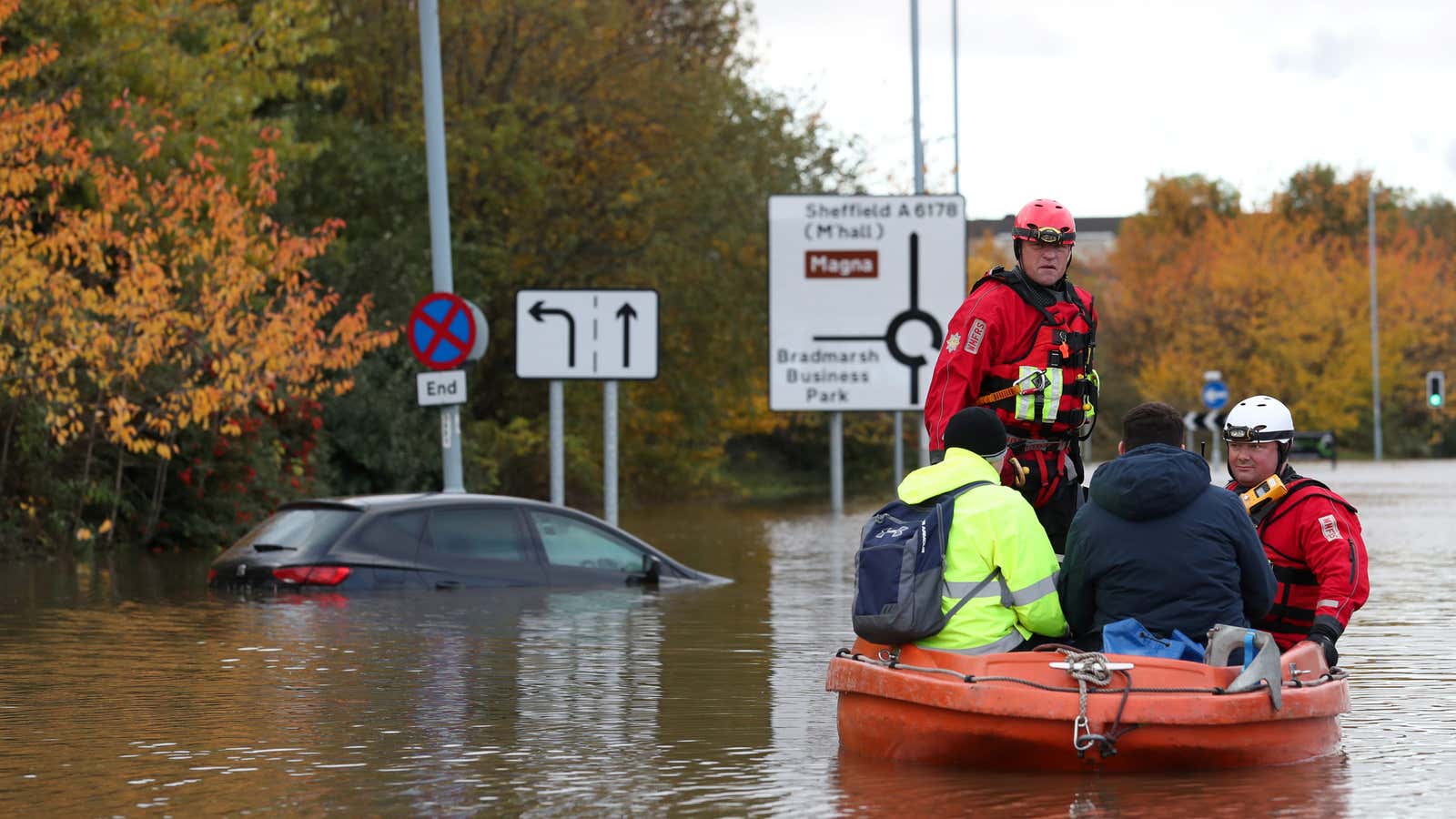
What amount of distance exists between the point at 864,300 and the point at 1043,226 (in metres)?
12.5

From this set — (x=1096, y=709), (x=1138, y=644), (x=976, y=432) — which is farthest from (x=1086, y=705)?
(x=976, y=432)

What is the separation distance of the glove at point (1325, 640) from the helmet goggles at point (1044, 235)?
6.07ft

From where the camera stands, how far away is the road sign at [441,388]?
1981cm

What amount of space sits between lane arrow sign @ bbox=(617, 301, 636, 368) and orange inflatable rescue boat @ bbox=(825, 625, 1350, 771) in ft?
36.5

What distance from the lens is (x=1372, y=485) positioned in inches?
1850

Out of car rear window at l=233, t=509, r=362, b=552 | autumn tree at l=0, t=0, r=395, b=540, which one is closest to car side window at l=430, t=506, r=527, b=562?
car rear window at l=233, t=509, r=362, b=552

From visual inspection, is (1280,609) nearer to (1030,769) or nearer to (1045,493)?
(1045,493)

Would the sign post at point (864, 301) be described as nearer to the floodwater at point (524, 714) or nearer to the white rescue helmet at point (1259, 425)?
the floodwater at point (524, 714)

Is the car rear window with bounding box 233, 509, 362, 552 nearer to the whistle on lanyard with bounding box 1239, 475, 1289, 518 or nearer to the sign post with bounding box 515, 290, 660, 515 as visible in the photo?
the sign post with bounding box 515, 290, 660, 515

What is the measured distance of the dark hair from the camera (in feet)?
29.1

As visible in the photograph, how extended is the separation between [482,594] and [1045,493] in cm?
808

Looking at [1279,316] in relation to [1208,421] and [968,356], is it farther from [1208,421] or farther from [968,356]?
[968,356]

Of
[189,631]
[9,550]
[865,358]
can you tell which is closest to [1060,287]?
[189,631]

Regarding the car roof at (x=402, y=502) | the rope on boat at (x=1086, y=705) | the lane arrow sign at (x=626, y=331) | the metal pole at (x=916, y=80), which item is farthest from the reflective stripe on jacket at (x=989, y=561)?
the metal pole at (x=916, y=80)
